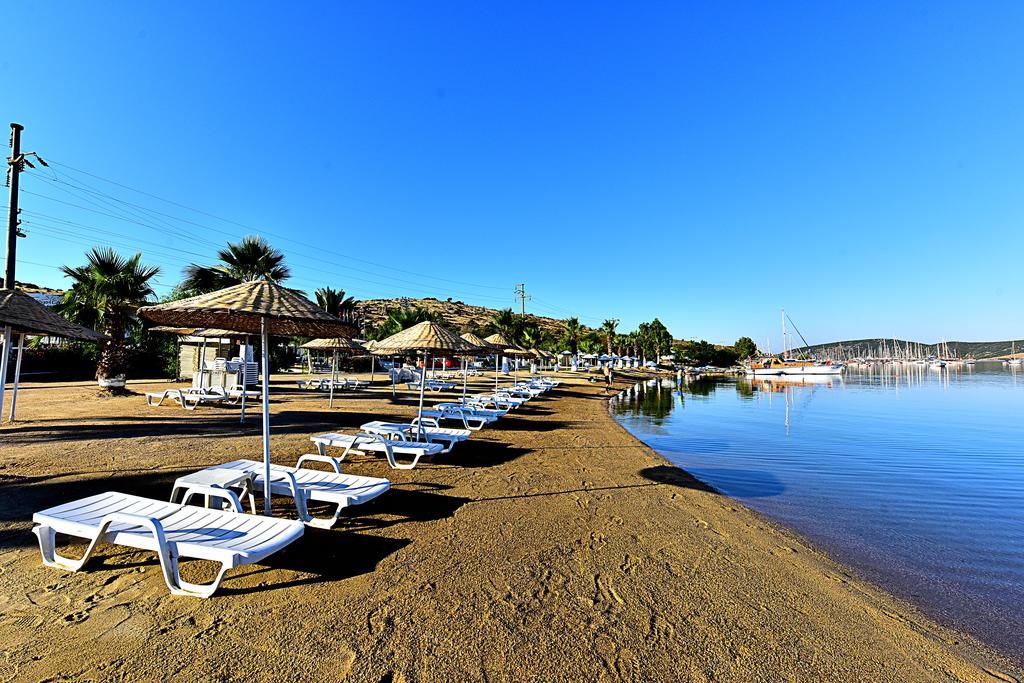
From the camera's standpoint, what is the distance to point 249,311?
388 cm

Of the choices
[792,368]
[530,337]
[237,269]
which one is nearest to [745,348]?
[792,368]

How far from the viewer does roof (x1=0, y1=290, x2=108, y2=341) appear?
26.0 feet

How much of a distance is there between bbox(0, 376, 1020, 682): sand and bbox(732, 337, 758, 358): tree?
459ft

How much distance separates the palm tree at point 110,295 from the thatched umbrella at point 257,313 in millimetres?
13573

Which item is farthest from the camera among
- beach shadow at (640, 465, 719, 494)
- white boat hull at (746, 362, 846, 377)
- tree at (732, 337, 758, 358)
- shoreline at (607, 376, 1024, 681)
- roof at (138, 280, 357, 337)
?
tree at (732, 337, 758, 358)

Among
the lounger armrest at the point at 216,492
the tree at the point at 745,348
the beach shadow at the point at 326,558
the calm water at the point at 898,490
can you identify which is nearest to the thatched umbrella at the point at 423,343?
the beach shadow at the point at 326,558

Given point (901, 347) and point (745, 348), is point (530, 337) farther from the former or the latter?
point (901, 347)

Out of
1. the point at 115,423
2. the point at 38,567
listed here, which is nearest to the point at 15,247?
the point at 115,423

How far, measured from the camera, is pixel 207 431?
919 cm

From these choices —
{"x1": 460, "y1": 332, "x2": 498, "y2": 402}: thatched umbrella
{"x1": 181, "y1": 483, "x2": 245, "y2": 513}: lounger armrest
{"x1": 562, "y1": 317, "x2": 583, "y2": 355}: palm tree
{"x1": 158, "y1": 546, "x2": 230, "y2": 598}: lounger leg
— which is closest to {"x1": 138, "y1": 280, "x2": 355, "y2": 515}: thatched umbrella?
{"x1": 181, "y1": 483, "x2": 245, "y2": 513}: lounger armrest

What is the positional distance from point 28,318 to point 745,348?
481ft

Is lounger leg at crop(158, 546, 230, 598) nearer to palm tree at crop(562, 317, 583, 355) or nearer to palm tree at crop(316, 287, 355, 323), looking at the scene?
palm tree at crop(316, 287, 355, 323)

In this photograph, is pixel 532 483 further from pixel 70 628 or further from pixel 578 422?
pixel 578 422

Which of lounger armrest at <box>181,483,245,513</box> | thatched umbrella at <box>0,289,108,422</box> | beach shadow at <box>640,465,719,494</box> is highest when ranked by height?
thatched umbrella at <box>0,289,108,422</box>
